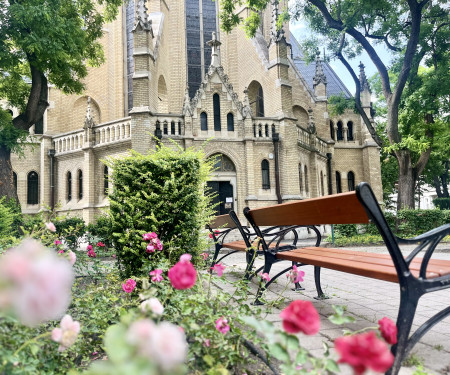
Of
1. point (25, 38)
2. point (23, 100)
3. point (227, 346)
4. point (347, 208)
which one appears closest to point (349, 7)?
point (25, 38)

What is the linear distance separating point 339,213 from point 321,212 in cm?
27

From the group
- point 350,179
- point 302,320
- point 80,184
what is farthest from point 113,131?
point 302,320

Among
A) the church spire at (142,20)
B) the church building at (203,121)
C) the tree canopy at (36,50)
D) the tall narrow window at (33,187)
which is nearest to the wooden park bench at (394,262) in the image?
the tree canopy at (36,50)

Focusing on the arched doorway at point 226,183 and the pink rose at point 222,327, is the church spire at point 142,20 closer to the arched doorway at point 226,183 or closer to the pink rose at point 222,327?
the arched doorway at point 226,183

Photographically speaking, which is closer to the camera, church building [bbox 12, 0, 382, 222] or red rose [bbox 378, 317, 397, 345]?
red rose [bbox 378, 317, 397, 345]

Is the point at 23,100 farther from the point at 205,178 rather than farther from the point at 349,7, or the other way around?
the point at 349,7

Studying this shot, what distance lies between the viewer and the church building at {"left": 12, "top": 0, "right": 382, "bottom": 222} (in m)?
18.3

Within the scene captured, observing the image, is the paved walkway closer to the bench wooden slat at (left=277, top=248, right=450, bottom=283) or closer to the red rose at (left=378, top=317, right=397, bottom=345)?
the bench wooden slat at (left=277, top=248, right=450, bottom=283)

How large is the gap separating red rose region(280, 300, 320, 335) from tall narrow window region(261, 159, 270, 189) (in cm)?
1768

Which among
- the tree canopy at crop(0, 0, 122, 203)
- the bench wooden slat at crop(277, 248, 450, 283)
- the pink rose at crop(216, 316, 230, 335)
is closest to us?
the pink rose at crop(216, 316, 230, 335)

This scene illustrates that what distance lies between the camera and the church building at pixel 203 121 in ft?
60.1

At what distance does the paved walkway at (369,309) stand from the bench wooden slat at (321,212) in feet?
2.41

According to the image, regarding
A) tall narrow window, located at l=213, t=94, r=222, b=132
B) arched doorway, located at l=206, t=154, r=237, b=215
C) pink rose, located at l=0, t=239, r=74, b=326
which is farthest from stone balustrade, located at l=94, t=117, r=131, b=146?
pink rose, located at l=0, t=239, r=74, b=326

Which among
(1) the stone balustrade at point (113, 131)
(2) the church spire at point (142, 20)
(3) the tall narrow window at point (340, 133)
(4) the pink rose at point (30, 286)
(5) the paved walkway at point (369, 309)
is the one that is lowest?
(5) the paved walkway at point (369, 309)
